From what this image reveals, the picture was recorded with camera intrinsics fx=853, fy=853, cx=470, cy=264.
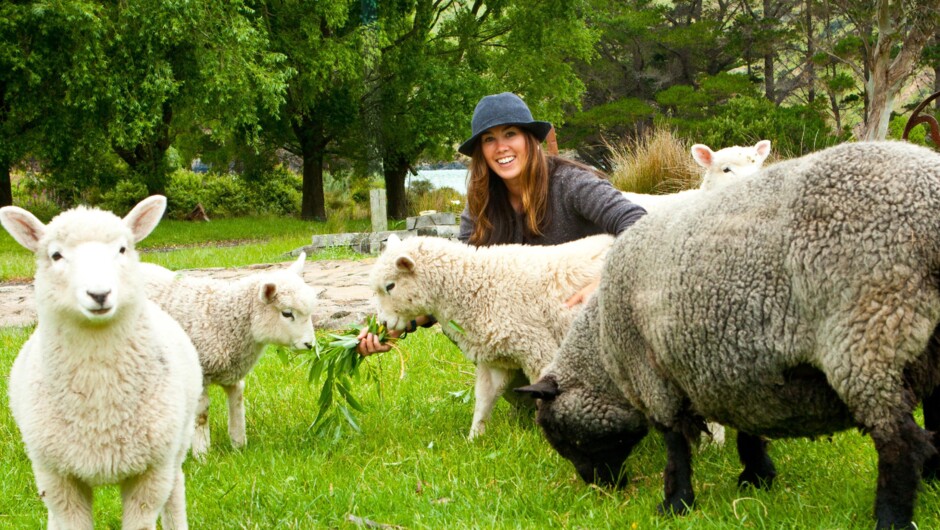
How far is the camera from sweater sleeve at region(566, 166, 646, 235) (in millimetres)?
4895

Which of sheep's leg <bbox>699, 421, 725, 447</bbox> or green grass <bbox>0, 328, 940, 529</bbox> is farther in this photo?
sheep's leg <bbox>699, 421, 725, 447</bbox>

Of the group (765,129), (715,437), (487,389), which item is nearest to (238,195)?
(765,129)

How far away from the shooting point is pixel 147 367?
3.44 m

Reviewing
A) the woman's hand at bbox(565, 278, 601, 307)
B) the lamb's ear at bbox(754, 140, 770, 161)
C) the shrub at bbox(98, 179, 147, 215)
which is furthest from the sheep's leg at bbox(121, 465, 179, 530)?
the shrub at bbox(98, 179, 147, 215)

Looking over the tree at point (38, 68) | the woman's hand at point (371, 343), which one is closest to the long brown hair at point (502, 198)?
the woman's hand at point (371, 343)

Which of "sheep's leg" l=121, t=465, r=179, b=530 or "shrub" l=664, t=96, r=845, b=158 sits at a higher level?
"shrub" l=664, t=96, r=845, b=158

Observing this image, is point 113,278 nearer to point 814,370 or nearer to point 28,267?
point 814,370

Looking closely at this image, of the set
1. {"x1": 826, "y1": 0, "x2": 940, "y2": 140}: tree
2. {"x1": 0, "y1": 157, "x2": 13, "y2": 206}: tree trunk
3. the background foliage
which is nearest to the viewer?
the background foliage

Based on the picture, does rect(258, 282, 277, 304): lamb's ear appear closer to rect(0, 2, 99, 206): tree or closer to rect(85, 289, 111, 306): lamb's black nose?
rect(85, 289, 111, 306): lamb's black nose

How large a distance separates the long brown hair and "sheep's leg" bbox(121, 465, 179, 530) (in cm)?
288

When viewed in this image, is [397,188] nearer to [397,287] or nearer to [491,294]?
[397,287]

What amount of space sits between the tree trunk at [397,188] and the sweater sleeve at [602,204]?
22.4 meters

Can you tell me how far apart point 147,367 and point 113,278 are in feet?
1.52

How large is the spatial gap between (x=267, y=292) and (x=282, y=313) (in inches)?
6.1
